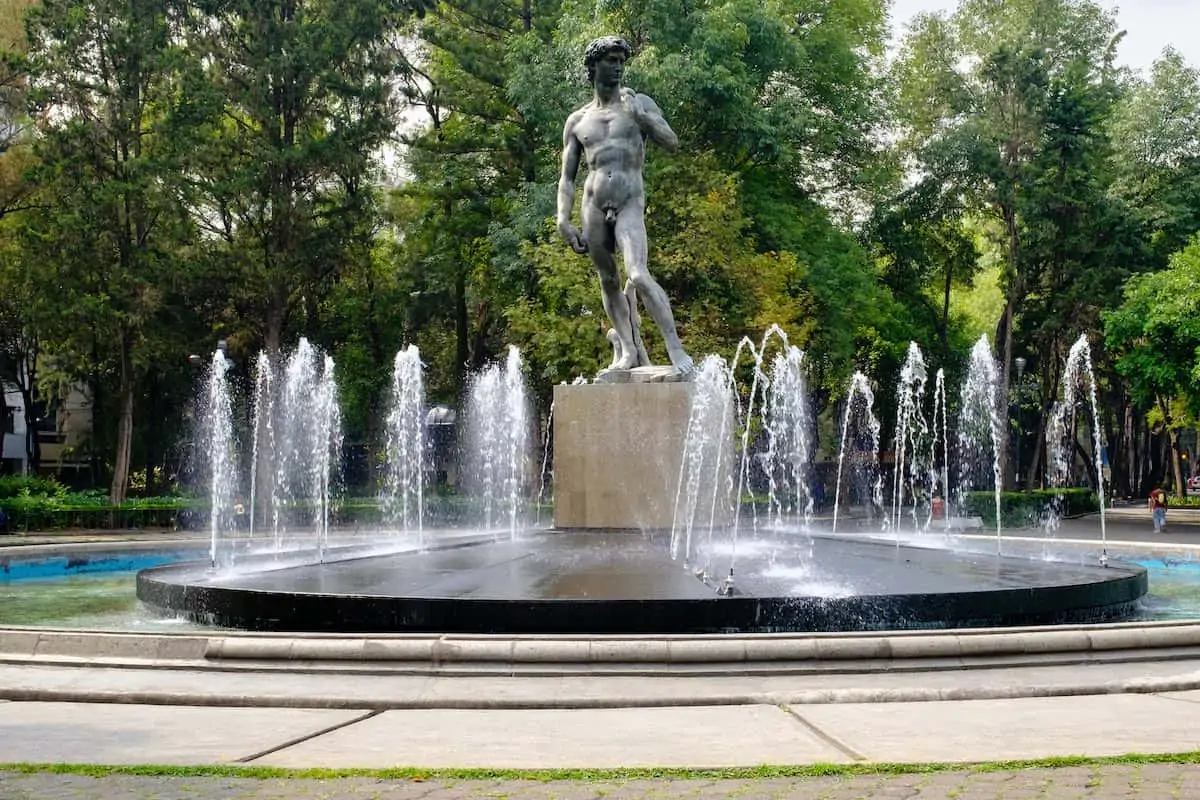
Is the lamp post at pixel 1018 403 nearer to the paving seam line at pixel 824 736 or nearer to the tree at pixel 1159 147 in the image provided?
the tree at pixel 1159 147

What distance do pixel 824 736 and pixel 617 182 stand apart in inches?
350

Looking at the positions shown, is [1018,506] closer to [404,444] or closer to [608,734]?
[404,444]

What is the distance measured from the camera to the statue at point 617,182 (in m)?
14.6

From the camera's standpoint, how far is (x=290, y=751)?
6.54m

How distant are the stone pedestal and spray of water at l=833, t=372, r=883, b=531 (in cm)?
2920

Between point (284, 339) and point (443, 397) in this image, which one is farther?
point (443, 397)

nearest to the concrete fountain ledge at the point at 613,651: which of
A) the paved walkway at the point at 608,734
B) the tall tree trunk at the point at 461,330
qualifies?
the paved walkway at the point at 608,734

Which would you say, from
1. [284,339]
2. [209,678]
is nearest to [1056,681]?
[209,678]

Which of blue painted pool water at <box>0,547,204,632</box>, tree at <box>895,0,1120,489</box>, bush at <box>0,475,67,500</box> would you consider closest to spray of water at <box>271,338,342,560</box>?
bush at <box>0,475,67,500</box>

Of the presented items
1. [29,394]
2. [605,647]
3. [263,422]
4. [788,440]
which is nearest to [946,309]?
[788,440]

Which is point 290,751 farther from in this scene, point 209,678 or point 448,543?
point 448,543

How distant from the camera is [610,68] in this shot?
14.4 m

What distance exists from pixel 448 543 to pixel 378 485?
105 ft

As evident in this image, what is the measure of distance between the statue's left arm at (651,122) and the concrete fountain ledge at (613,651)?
23.7ft
